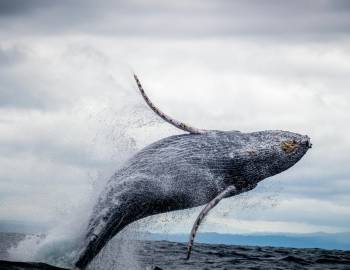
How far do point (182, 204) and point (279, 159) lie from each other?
2671mm

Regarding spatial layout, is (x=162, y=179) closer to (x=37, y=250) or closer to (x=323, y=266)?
(x=37, y=250)

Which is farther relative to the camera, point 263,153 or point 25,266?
point 263,153

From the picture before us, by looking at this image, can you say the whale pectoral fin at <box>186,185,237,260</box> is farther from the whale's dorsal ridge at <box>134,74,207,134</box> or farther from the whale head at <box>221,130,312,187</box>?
the whale's dorsal ridge at <box>134,74,207,134</box>

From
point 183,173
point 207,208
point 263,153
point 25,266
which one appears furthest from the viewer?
point 263,153

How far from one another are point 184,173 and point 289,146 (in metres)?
2.75

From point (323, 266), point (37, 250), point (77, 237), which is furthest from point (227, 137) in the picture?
point (323, 266)

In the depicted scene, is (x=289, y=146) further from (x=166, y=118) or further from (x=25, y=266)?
(x=25, y=266)

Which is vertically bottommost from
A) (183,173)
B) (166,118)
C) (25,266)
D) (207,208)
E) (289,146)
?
(25,266)

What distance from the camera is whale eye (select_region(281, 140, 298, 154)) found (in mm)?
16047

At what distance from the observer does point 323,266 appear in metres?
25.6

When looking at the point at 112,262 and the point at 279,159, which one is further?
the point at 112,262

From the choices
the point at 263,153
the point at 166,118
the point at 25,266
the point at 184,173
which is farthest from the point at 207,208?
the point at 25,266

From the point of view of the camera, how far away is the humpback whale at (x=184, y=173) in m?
15.4

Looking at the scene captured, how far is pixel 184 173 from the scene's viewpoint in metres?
15.6
